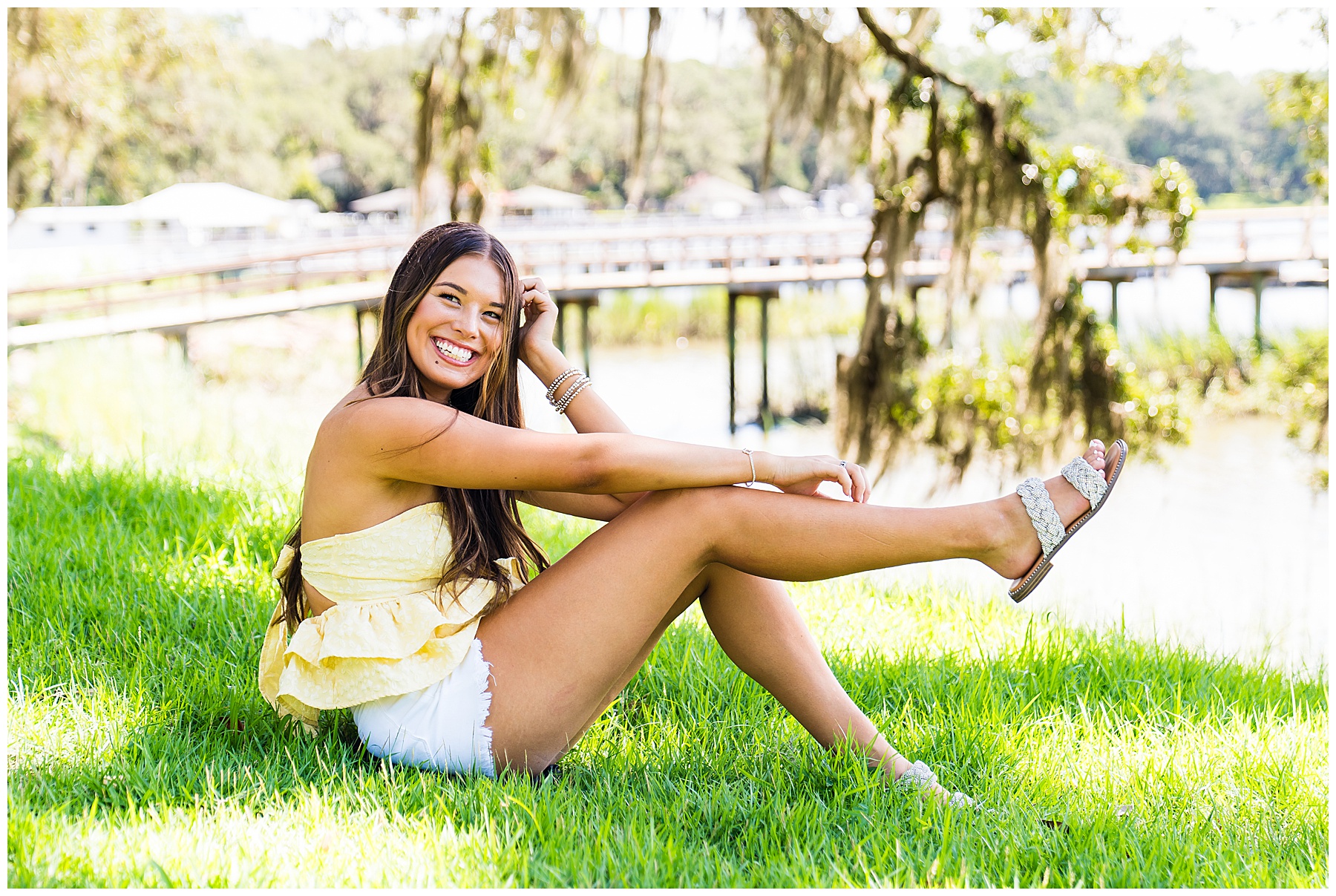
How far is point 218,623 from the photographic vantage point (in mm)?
2773

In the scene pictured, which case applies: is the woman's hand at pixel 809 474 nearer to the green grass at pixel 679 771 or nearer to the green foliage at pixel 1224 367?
the green grass at pixel 679 771

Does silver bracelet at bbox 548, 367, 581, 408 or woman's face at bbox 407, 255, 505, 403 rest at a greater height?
woman's face at bbox 407, 255, 505, 403

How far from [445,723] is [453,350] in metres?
0.73

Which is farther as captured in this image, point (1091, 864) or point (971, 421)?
point (971, 421)

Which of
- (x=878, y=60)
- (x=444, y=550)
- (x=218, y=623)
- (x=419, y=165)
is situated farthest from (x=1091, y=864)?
(x=878, y=60)

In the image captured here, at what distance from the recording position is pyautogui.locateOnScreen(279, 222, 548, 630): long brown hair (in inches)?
82.0

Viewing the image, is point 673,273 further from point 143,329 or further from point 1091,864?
point 1091,864

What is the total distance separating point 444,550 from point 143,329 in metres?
11.1

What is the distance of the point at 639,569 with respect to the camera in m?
1.99

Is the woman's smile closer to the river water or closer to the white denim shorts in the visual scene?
the white denim shorts

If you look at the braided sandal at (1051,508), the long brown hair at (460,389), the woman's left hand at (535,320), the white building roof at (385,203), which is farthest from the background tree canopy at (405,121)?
the braided sandal at (1051,508)

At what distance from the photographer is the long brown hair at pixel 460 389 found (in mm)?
2084

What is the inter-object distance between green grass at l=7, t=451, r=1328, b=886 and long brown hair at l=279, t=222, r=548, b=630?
0.38m

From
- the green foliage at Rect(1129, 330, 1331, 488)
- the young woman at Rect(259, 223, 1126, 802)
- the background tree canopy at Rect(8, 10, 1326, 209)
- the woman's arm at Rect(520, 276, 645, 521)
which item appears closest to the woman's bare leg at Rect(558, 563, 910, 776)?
the young woman at Rect(259, 223, 1126, 802)
